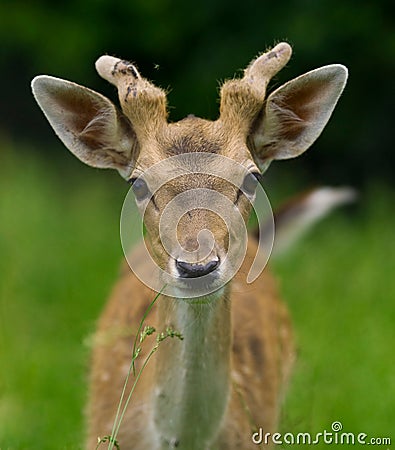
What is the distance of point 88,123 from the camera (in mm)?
4543

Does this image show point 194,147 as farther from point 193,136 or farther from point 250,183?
point 250,183

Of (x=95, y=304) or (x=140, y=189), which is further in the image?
(x=95, y=304)

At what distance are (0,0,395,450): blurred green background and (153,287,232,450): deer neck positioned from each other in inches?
43.5

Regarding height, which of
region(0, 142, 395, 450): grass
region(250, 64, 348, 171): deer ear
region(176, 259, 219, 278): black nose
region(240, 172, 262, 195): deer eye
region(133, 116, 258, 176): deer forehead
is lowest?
region(176, 259, 219, 278): black nose

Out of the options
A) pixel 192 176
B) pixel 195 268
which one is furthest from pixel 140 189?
pixel 195 268

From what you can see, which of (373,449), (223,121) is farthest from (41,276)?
(223,121)

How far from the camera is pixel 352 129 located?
11.8m

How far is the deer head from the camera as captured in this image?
407cm

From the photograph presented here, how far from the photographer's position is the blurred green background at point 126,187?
6.48 metres

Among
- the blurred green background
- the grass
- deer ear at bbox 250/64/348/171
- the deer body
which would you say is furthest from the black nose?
the blurred green background

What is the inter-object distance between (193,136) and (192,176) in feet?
0.68

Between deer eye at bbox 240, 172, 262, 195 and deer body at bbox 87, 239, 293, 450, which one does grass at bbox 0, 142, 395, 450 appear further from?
deer eye at bbox 240, 172, 262, 195

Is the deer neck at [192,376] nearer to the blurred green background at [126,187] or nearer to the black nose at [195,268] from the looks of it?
the black nose at [195,268]

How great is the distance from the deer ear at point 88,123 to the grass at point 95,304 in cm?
74
